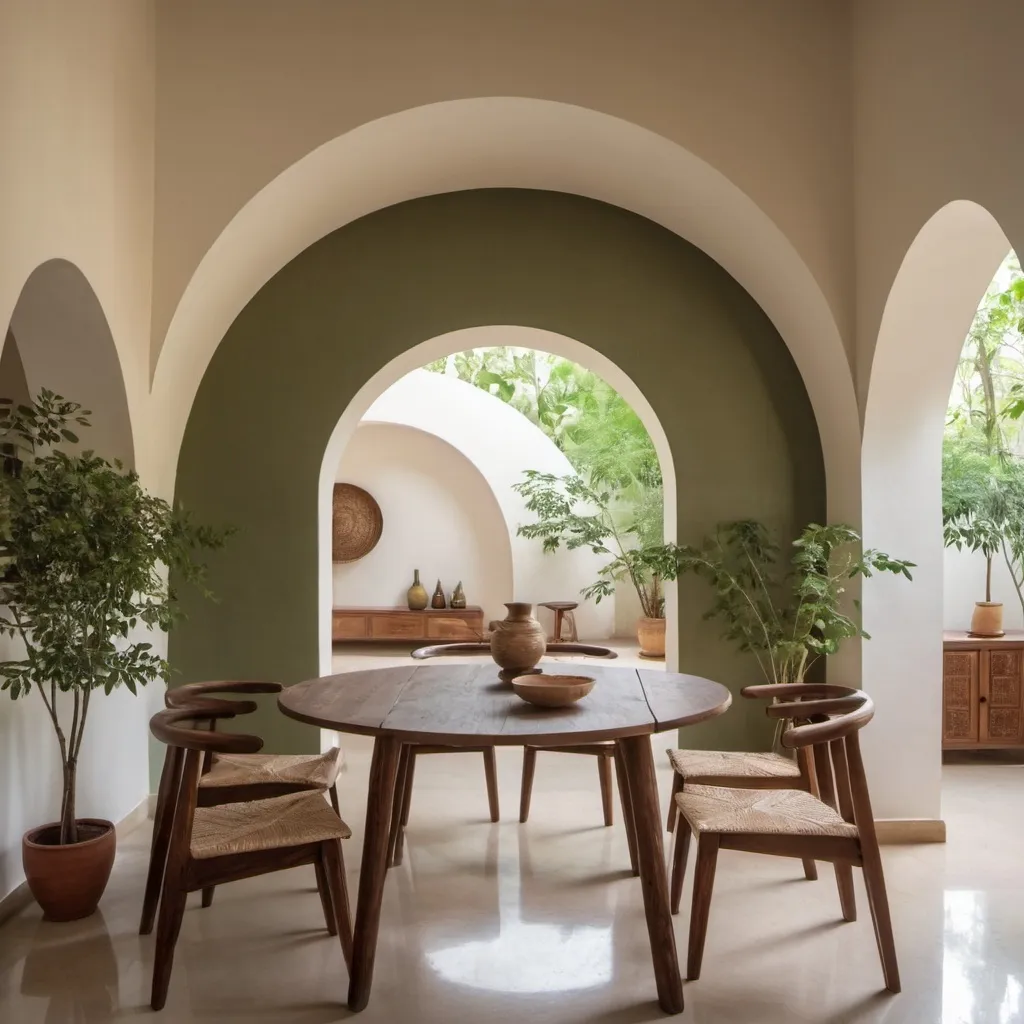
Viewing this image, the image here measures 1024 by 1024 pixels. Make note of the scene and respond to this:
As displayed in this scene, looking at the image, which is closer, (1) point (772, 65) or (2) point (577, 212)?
(1) point (772, 65)

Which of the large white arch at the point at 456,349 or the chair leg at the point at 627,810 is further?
the large white arch at the point at 456,349

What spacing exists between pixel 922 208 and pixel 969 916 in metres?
2.49

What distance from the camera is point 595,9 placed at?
13.1 ft

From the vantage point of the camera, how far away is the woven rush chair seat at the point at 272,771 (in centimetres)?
319

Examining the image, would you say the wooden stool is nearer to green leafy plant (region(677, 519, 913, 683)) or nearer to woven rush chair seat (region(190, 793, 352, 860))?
green leafy plant (region(677, 519, 913, 683))

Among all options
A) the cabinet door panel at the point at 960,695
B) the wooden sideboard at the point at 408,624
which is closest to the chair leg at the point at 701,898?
the cabinet door panel at the point at 960,695

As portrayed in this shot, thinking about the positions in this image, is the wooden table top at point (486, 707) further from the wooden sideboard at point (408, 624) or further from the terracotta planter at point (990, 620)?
the wooden sideboard at point (408, 624)

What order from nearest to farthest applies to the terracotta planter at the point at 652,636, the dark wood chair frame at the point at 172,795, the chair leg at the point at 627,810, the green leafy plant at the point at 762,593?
the dark wood chair frame at the point at 172,795 → the chair leg at the point at 627,810 → the green leafy plant at the point at 762,593 → the terracotta planter at the point at 652,636

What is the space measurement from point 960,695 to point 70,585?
4546 mm

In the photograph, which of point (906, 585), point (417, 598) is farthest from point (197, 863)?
point (417, 598)

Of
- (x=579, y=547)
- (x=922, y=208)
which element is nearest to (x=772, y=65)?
(x=922, y=208)

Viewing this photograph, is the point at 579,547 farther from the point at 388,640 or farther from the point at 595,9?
the point at 595,9

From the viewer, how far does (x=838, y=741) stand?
3.06 meters

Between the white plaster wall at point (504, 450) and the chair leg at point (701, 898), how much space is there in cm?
719
